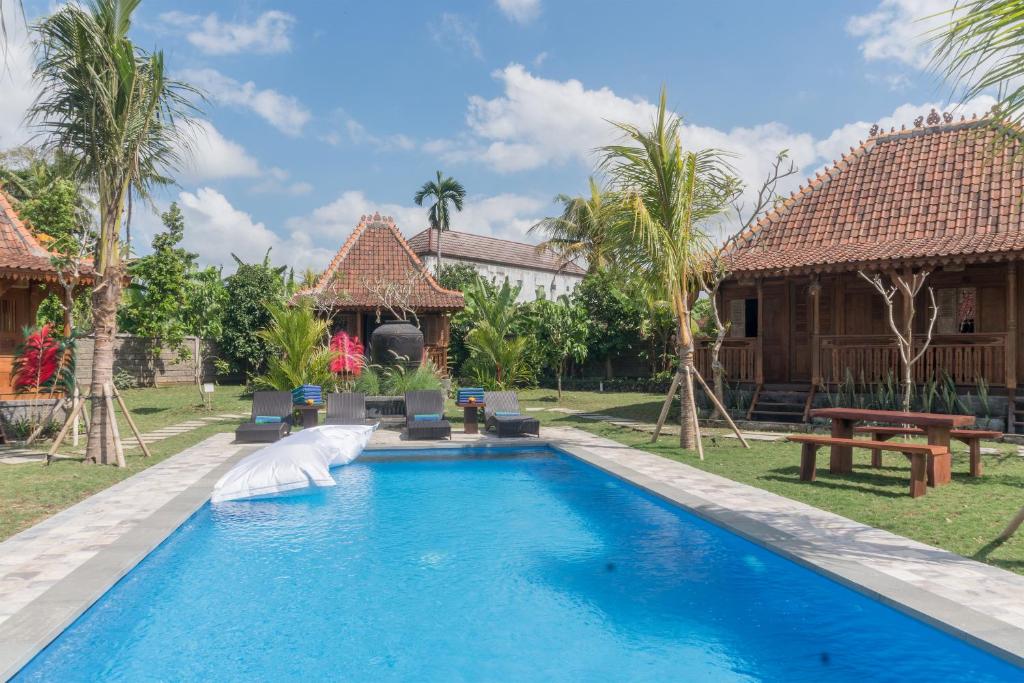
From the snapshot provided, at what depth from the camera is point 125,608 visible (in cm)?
516

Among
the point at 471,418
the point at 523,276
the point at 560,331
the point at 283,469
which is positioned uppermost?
the point at 523,276

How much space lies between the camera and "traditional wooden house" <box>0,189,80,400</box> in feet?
42.2

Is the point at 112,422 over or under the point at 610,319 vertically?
under

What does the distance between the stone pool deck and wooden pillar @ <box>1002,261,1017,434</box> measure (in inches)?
293

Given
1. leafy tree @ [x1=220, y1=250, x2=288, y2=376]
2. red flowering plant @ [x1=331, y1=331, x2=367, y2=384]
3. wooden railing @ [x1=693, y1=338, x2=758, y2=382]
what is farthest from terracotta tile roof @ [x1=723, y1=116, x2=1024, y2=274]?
leafy tree @ [x1=220, y1=250, x2=288, y2=376]

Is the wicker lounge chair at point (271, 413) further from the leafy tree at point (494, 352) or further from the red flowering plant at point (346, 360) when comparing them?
the leafy tree at point (494, 352)

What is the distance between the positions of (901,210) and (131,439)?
17.1 metres

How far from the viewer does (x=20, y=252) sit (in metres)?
13.5

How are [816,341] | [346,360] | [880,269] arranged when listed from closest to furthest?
[880,269]
[816,341]
[346,360]

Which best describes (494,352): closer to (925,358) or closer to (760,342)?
(760,342)

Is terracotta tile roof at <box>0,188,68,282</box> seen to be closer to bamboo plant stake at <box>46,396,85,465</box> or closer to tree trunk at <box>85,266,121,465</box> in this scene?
tree trunk at <box>85,266,121,465</box>

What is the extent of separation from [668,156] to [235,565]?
8.66 meters

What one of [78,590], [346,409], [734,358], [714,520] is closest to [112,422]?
[346,409]

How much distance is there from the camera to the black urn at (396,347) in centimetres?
1830
